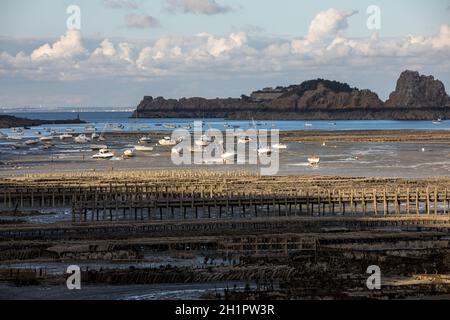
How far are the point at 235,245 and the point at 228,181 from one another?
2967cm

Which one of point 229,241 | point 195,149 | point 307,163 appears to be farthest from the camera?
point 195,149

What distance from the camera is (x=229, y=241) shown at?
48.4 m

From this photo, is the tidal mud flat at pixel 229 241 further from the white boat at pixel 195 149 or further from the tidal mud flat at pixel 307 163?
the white boat at pixel 195 149

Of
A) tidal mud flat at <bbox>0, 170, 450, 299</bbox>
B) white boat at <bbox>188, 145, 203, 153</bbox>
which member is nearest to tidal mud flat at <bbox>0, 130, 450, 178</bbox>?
white boat at <bbox>188, 145, 203, 153</bbox>

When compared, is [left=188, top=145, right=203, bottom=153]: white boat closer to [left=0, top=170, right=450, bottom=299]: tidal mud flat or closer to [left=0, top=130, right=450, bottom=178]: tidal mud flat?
[left=0, top=130, right=450, bottom=178]: tidal mud flat

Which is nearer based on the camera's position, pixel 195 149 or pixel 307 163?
pixel 307 163

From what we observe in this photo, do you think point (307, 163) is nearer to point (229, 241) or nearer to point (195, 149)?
point (195, 149)

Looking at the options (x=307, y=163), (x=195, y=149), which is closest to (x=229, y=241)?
(x=307, y=163)

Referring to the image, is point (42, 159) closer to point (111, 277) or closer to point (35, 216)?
point (35, 216)

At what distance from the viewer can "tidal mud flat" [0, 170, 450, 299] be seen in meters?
38.6

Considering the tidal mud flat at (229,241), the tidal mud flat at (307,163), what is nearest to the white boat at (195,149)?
the tidal mud flat at (307,163)

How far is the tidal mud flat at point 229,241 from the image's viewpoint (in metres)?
38.6

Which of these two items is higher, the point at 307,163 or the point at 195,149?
the point at 307,163
